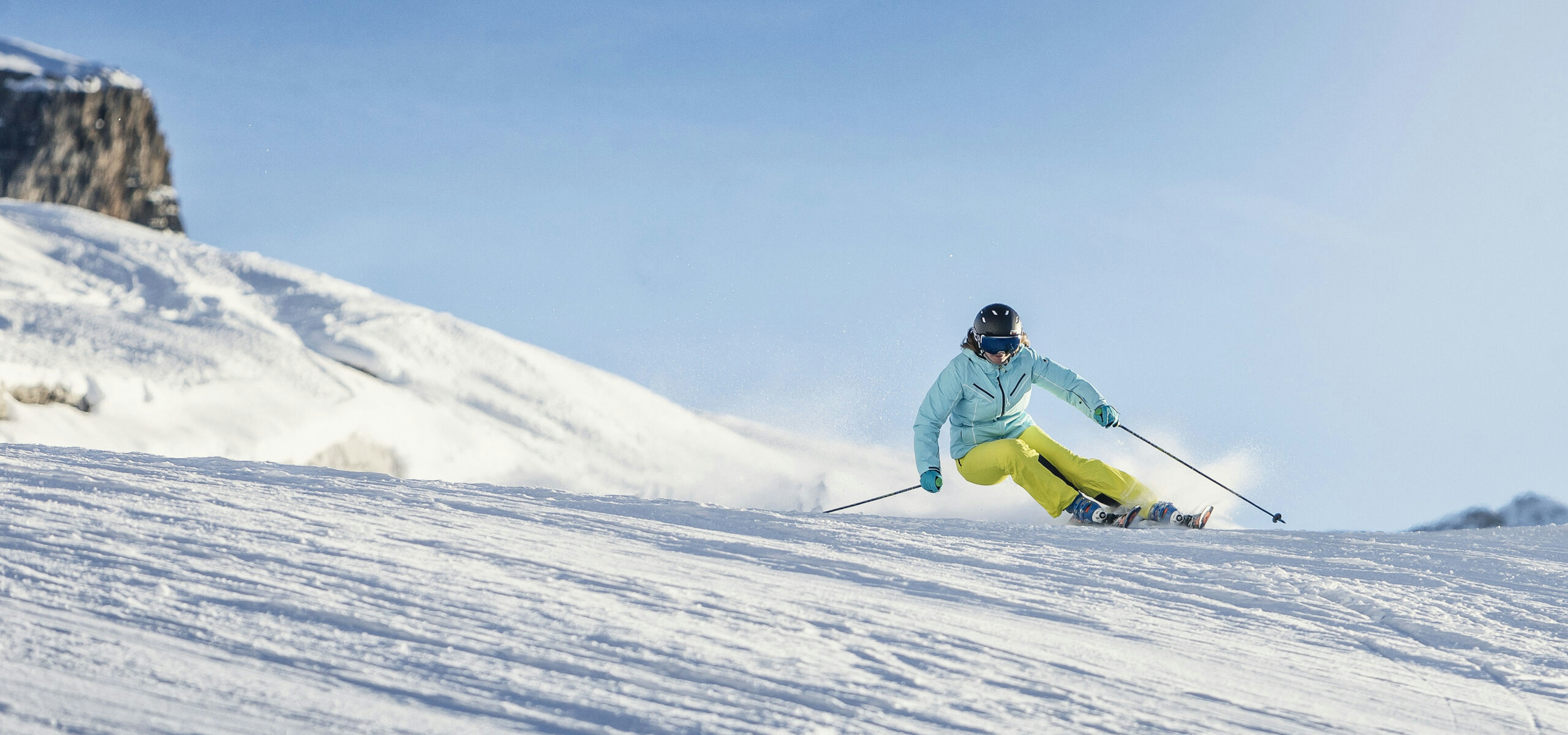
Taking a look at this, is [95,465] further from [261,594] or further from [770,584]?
[770,584]

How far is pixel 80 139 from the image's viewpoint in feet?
127

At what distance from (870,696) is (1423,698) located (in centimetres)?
111

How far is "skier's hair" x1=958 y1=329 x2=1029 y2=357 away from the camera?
15.2ft

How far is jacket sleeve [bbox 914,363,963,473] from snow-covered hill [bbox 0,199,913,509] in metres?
9.70

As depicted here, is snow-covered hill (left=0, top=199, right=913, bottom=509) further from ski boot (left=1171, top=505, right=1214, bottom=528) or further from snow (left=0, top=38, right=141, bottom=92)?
snow (left=0, top=38, right=141, bottom=92)

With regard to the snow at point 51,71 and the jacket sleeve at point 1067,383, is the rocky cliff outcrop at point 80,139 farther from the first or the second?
the jacket sleeve at point 1067,383

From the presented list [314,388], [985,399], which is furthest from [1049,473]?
[314,388]

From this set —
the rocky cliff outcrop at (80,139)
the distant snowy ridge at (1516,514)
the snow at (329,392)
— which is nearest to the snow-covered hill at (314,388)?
the snow at (329,392)

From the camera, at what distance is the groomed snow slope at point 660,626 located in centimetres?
137

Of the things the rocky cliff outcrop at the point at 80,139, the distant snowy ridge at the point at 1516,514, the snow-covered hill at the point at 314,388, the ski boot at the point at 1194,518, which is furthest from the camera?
the rocky cliff outcrop at the point at 80,139

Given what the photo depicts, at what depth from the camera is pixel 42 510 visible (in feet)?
6.89

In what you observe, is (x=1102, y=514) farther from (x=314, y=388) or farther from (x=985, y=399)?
(x=314, y=388)

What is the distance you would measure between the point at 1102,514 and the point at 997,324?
3.31 feet

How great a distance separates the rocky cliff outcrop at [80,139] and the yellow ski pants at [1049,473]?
1788 inches
